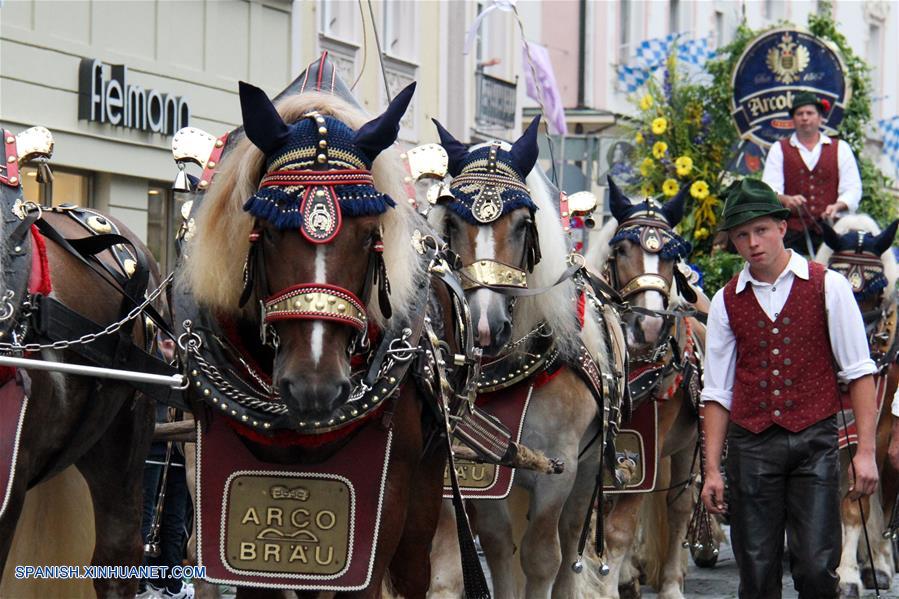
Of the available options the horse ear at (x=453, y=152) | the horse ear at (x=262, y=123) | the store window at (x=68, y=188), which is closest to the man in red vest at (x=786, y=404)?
the horse ear at (x=453, y=152)

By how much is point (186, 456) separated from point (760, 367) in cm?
230

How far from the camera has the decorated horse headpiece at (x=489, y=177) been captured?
6.68 metres

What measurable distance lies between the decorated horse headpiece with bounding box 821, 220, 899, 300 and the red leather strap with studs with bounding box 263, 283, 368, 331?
19.8 ft

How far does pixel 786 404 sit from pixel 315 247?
2.32 meters

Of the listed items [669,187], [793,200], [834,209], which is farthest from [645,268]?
[669,187]

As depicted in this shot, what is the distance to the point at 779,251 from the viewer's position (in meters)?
6.09

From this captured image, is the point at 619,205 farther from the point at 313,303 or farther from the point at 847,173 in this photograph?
the point at 313,303

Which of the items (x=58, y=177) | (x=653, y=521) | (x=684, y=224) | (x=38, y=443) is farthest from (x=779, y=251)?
(x=58, y=177)

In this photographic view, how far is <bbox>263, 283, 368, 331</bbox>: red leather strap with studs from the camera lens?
429 cm

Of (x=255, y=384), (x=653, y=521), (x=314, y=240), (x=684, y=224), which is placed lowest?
(x=653, y=521)

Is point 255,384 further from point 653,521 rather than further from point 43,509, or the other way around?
point 653,521

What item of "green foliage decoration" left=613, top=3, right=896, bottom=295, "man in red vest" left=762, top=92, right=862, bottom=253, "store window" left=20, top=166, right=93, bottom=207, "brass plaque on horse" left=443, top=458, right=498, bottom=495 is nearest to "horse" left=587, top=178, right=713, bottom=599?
"brass plaque on horse" left=443, top=458, right=498, bottom=495

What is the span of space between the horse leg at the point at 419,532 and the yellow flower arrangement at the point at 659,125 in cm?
850

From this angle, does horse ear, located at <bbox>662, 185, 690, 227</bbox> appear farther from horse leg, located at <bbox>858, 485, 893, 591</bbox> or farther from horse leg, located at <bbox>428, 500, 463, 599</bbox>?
horse leg, located at <bbox>428, 500, 463, 599</bbox>
